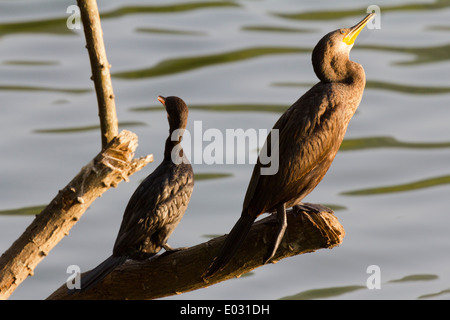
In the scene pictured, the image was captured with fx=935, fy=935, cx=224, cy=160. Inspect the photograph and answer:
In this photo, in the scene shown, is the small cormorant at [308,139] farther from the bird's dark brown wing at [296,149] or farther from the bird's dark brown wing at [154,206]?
the bird's dark brown wing at [154,206]

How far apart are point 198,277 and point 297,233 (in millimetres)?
332

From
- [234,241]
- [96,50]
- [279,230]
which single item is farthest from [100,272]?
[96,50]

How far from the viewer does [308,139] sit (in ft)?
8.38

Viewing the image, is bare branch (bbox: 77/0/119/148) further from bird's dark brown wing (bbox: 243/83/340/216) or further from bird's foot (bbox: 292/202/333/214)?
bird's foot (bbox: 292/202/333/214)

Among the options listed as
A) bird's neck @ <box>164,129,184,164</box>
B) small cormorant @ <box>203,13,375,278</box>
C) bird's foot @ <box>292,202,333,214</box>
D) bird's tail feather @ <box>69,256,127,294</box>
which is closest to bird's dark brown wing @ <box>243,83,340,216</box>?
small cormorant @ <box>203,13,375,278</box>

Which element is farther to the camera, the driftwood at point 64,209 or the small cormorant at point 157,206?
the driftwood at point 64,209

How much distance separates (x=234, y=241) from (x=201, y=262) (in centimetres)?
27

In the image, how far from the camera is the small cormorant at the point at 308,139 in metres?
2.53

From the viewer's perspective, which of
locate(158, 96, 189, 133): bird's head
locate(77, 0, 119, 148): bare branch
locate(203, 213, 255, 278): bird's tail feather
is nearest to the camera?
locate(203, 213, 255, 278): bird's tail feather

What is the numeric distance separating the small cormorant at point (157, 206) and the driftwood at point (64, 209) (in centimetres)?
15

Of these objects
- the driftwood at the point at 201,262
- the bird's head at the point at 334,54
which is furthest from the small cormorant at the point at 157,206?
the bird's head at the point at 334,54

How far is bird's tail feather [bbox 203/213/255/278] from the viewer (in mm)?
2523

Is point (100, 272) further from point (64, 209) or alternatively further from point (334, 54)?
point (334, 54)

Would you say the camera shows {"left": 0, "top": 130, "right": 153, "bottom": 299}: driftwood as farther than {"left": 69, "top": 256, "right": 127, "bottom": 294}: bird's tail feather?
Yes
